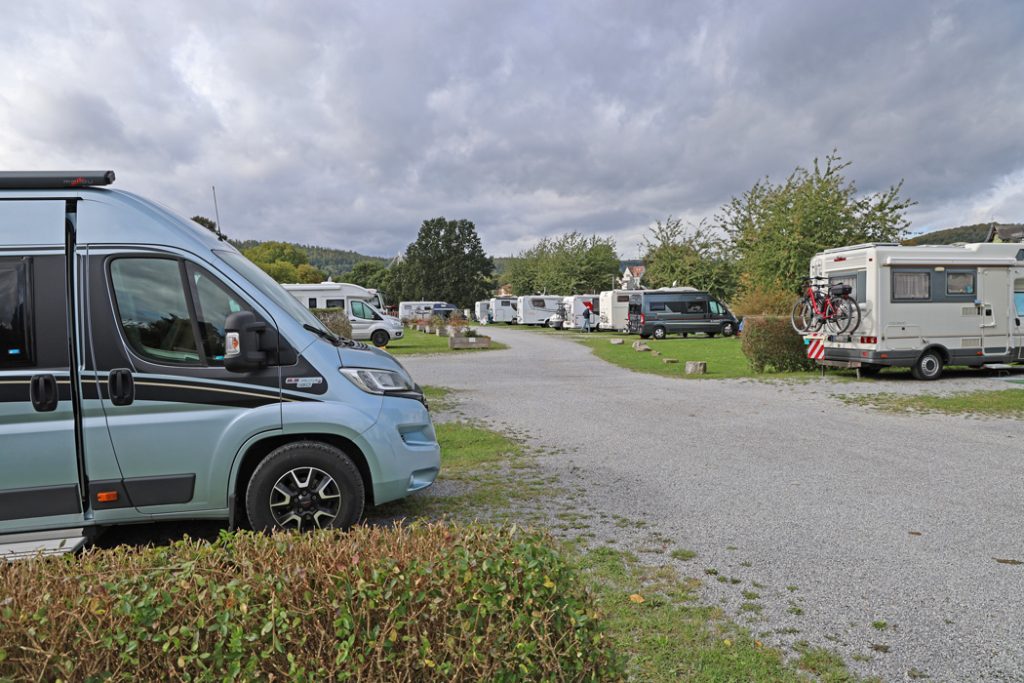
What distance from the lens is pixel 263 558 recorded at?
2.16m

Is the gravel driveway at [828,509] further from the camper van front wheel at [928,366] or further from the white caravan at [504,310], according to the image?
the white caravan at [504,310]

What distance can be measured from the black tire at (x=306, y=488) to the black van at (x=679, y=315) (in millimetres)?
31637

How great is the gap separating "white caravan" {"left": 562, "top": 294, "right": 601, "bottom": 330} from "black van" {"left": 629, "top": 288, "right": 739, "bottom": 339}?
26.2 feet

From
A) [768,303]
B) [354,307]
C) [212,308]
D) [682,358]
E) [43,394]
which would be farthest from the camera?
[354,307]

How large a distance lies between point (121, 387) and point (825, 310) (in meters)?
14.7

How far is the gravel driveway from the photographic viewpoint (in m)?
3.41

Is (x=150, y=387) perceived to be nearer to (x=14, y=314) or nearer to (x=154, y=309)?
(x=154, y=309)

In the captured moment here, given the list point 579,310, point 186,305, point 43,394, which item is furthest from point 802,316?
point 579,310

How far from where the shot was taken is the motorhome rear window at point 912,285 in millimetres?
14422

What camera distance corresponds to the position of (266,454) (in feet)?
14.5

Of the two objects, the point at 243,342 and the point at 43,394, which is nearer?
the point at 43,394

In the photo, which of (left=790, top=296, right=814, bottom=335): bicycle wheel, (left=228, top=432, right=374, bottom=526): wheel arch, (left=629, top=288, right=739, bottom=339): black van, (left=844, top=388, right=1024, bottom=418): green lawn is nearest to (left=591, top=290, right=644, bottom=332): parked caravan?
(left=629, top=288, right=739, bottom=339): black van

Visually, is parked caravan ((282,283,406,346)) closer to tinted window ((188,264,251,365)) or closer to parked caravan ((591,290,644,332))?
parked caravan ((591,290,644,332))

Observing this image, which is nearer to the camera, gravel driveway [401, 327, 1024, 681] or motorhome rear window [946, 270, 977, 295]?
gravel driveway [401, 327, 1024, 681]
